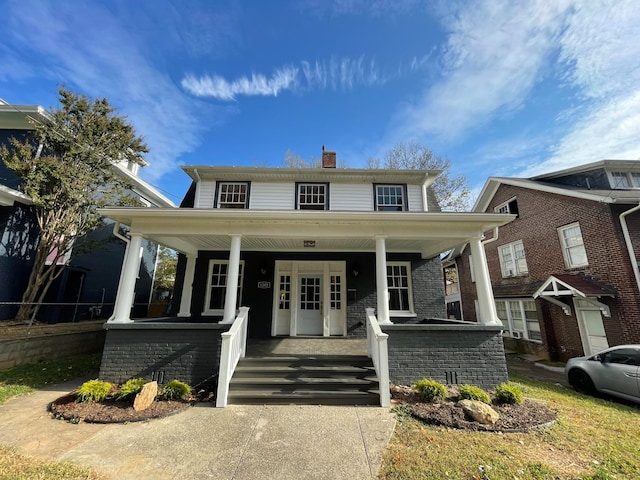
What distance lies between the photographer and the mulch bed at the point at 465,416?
4.13 meters

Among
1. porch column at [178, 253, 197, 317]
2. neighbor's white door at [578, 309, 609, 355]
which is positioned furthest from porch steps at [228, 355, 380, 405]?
neighbor's white door at [578, 309, 609, 355]

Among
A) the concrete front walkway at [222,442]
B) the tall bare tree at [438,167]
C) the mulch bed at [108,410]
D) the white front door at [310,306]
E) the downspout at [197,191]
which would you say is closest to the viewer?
the concrete front walkway at [222,442]

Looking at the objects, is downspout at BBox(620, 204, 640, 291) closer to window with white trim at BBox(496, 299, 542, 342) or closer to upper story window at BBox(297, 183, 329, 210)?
window with white trim at BBox(496, 299, 542, 342)

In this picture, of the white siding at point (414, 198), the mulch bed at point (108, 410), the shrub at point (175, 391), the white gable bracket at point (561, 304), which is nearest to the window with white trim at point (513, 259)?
the white gable bracket at point (561, 304)

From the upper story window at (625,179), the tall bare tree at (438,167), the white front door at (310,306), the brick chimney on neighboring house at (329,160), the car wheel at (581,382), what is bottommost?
the car wheel at (581,382)

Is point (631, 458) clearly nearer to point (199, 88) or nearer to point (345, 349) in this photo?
point (345, 349)

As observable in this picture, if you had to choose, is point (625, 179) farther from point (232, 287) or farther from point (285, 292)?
point (232, 287)

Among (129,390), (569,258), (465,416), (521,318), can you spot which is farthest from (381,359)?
(521,318)

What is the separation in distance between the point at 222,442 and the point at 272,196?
680cm

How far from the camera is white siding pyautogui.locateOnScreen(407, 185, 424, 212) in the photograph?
→ 892 centimetres

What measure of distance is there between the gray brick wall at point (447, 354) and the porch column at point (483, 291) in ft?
1.03

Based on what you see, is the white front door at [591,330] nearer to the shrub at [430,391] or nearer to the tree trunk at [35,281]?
the shrub at [430,391]

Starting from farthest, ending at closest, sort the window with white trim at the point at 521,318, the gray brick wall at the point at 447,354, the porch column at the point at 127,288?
1. the window with white trim at the point at 521,318
2. the porch column at the point at 127,288
3. the gray brick wall at the point at 447,354

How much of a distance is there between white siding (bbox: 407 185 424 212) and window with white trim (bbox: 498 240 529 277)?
7193mm
